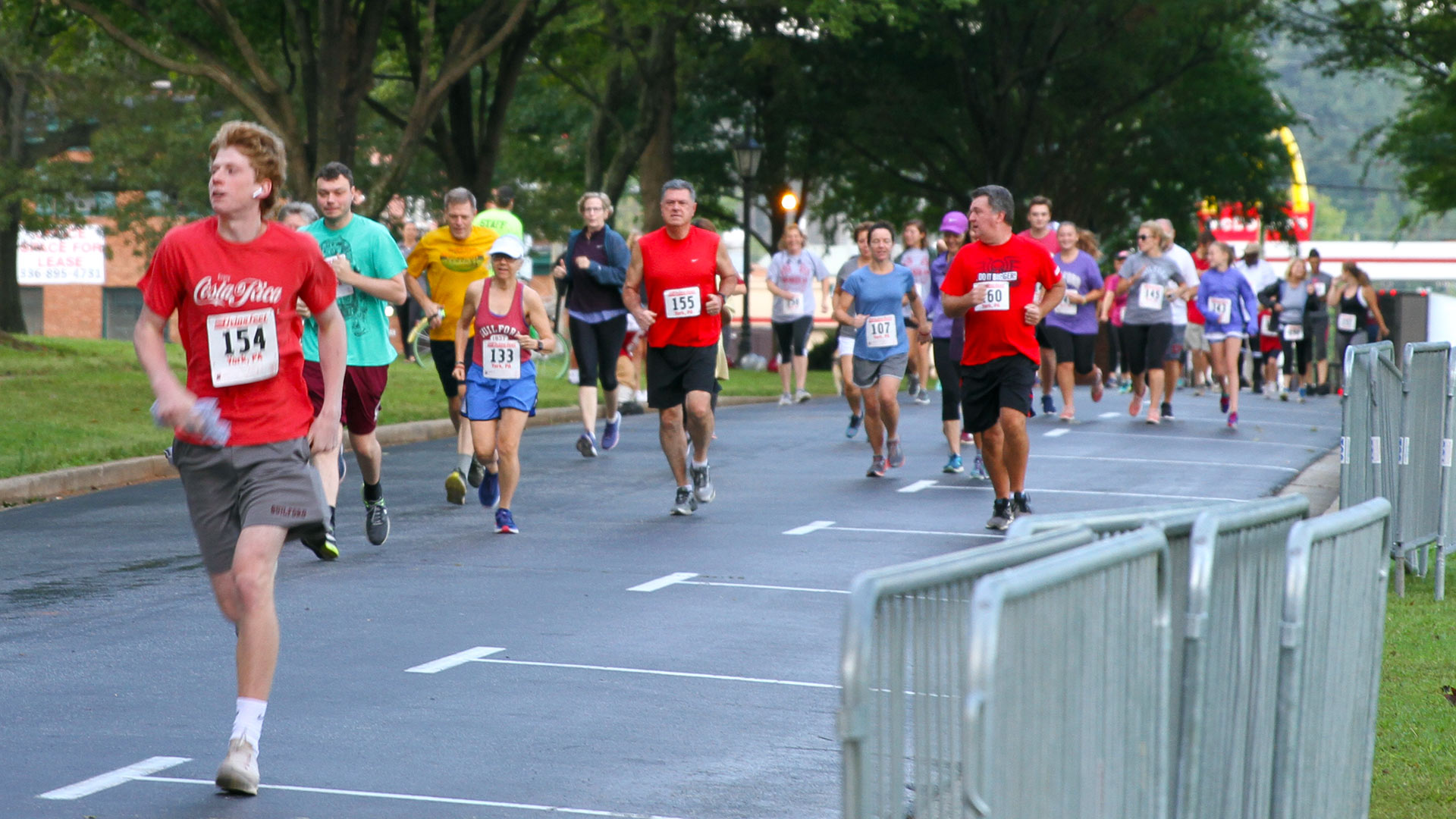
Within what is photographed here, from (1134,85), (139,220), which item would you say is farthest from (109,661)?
(139,220)

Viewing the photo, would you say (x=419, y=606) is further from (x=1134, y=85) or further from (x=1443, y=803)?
(x=1134, y=85)

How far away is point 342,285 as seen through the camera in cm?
980

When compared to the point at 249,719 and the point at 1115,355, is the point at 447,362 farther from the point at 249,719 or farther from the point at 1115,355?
the point at 1115,355

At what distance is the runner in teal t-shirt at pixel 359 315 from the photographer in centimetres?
967

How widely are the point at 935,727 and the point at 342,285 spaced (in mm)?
7175

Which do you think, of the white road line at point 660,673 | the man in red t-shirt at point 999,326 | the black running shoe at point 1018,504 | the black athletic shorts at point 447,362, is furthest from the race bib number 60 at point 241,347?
the black athletic shorts at point 447,362

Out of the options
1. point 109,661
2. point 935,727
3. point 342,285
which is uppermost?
point 342,285

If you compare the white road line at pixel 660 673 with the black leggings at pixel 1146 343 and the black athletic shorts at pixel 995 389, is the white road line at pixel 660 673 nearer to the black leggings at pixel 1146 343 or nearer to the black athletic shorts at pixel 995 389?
the black athletic shorts at pixel 995 389

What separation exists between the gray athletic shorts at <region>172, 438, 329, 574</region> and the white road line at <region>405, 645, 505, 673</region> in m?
1.58

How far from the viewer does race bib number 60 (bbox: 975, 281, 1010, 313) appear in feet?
35.1

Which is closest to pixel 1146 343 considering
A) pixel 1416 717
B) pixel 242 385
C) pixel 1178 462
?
pixel 1178 462

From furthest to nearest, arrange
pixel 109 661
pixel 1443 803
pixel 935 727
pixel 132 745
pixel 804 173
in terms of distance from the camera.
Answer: pixel 804 173
pixel 109 661
pixel 132 745
pixel 1443 803
pixel 935 727

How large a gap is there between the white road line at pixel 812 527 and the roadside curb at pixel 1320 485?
2.68 metres

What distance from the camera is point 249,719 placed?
16.7 feet
